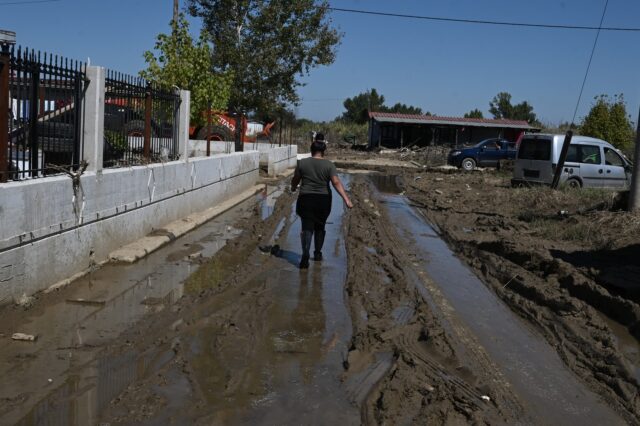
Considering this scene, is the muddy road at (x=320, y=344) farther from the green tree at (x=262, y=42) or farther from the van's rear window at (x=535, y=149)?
the green tree at (x=262, y=42)

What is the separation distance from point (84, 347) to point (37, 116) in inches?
125

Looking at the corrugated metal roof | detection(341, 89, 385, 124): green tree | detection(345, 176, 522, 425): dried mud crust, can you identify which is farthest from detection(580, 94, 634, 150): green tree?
detection(341, 89, 385, 124): green tree

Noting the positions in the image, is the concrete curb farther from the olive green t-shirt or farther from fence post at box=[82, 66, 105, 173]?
the olive green t-shirt

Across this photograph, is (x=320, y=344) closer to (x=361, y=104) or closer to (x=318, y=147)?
(x=318, y=147)

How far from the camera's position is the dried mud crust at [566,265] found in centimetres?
625

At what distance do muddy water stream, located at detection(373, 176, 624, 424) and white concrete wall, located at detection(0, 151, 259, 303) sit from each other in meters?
4.34

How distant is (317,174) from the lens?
961 cm

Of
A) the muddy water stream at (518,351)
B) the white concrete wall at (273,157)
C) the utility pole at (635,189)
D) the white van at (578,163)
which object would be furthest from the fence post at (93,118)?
the white van at (578,163)

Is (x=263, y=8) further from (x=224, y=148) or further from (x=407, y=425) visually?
(x=407, y=425)

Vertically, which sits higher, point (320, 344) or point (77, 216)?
point (77, 216)

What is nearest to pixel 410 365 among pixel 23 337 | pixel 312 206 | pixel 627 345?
pixel 627 345

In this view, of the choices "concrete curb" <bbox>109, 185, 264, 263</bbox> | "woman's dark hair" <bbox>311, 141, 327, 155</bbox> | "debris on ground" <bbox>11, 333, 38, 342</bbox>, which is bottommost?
"debris on ground" <bbox>11, 333, 38, 342</bbox>

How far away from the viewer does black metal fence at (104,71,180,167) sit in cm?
986

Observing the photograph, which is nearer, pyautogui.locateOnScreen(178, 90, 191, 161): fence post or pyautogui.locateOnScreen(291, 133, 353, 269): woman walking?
pyautogui.locateOnScreen(291, 133, 353, 269): woman walking
